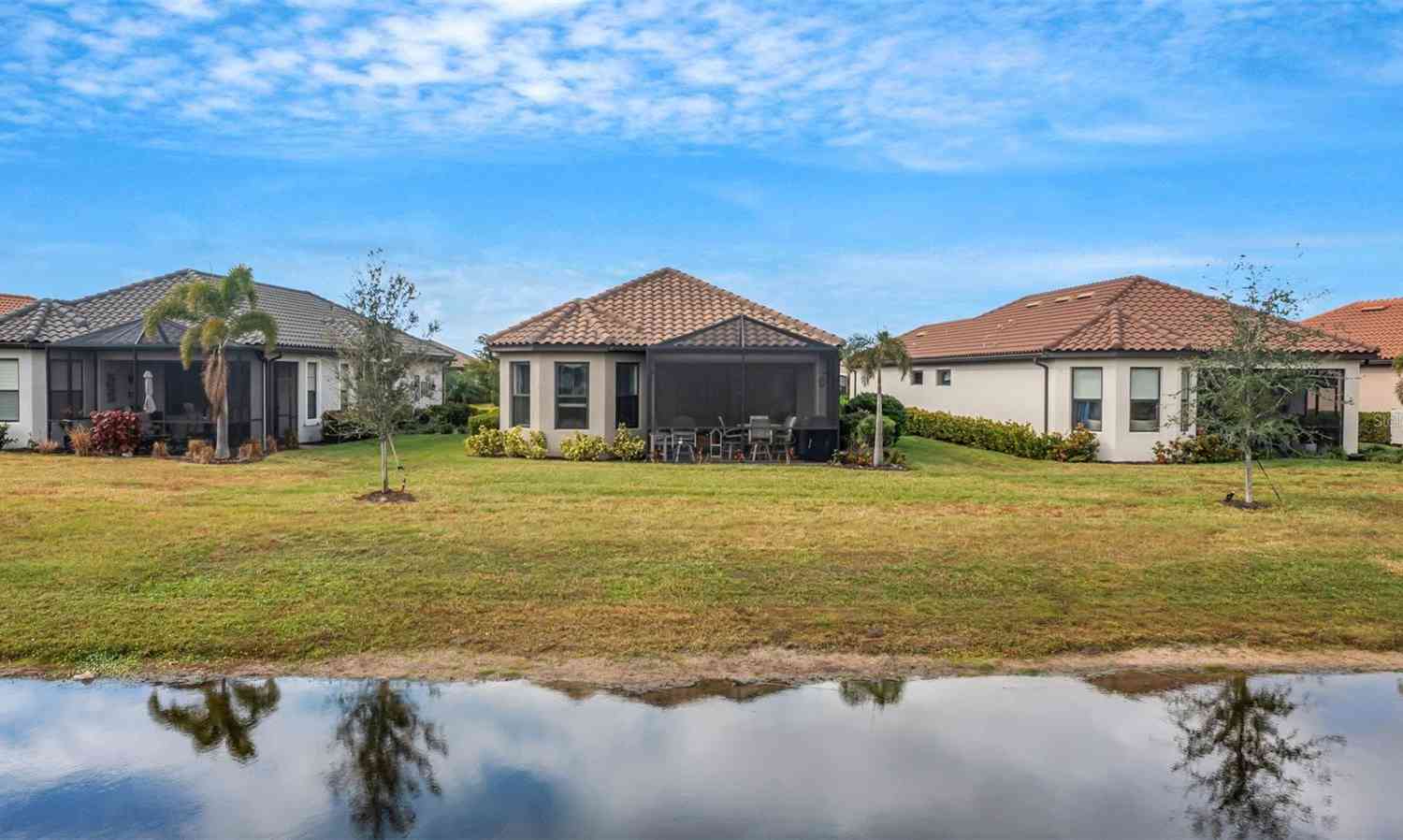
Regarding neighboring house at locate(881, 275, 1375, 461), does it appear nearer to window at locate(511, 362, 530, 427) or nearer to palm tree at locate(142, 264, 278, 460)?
window at locate(511, 362, 530, 427)

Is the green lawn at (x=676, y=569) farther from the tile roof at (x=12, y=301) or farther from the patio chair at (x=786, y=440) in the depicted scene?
the tile roof at (x=12, y=301)

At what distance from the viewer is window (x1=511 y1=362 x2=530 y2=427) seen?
24906 mm

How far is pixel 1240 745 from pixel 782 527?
25.1ft

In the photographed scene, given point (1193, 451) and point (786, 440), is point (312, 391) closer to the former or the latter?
point (786, 440)

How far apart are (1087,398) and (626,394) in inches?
438

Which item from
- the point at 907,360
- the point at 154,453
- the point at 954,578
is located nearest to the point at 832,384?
the point at 907,360

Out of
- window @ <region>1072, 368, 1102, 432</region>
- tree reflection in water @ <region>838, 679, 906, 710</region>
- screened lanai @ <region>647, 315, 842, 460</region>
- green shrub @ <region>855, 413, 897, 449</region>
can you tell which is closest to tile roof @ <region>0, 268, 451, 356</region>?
screened lanai @ <region>647, 315, 842, 460</region>

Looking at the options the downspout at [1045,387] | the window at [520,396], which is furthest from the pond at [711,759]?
the downspout at [1045,387]

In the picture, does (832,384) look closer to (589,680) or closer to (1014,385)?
(1014,385)

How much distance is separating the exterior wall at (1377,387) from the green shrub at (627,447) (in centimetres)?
2361

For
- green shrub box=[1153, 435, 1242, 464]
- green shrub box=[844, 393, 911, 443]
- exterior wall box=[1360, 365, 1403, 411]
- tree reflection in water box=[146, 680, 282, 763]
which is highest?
exterior wall box=[1360, 365, 1403, 411]

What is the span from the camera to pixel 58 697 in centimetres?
739

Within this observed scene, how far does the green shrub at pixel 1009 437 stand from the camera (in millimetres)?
24391

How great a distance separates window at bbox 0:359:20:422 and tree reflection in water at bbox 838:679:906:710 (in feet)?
82.8
